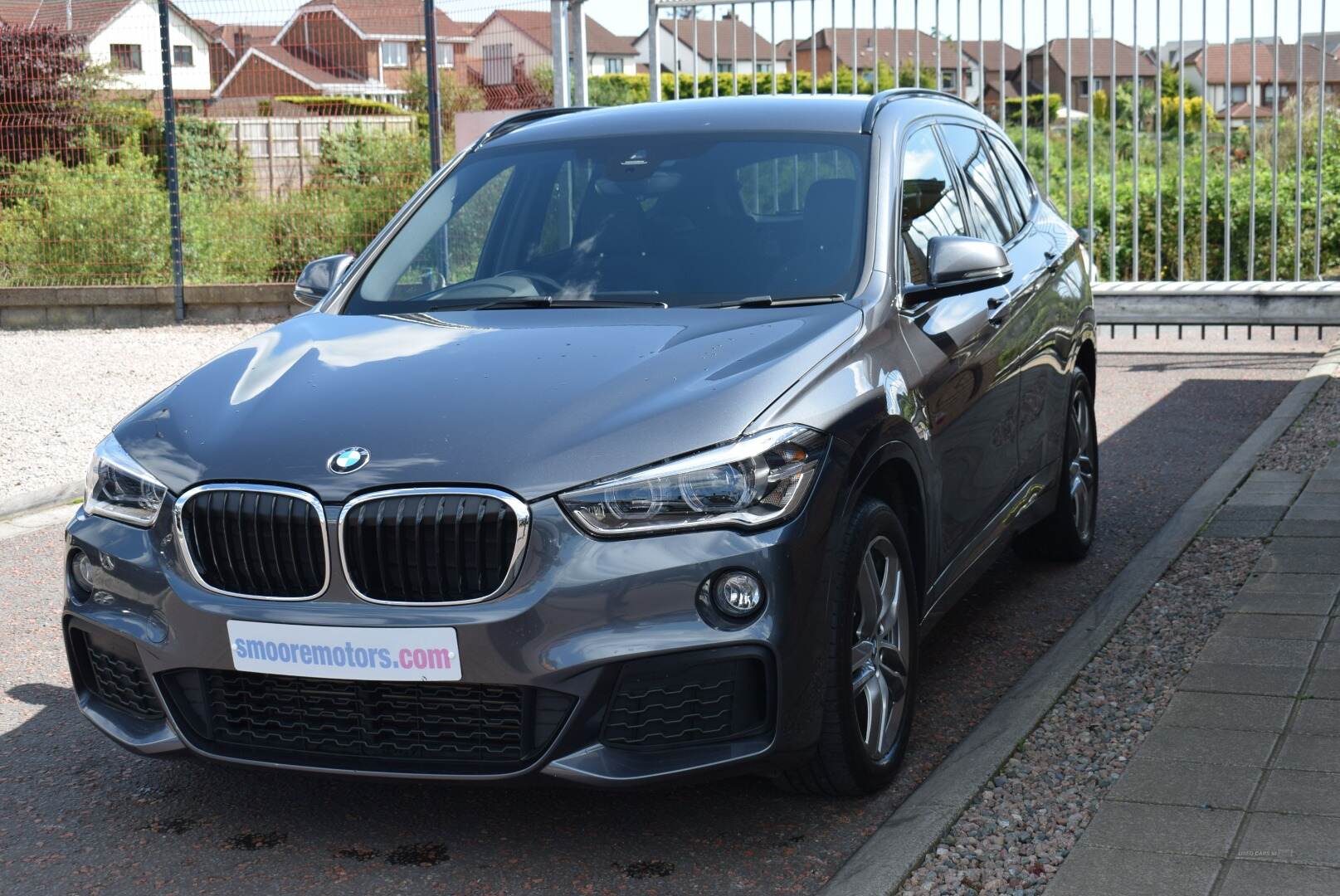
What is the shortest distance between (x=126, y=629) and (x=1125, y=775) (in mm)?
2327

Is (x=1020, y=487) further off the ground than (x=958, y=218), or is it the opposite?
(x=958, y=218)

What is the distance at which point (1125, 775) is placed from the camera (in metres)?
3.80

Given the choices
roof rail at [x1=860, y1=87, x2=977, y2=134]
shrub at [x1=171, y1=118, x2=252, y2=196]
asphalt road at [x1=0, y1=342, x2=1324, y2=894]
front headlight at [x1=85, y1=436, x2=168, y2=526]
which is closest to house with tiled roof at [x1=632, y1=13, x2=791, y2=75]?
shrub at [x1=171, y1=118, x2=252, y2=196]

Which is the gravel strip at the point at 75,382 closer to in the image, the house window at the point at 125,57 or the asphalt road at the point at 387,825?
the asphalt road at the point at 387,825

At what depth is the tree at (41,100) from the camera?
15586mm

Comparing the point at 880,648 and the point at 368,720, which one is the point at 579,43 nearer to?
the point at 880,648

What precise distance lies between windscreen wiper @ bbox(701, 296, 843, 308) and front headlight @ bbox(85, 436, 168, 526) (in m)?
1.48

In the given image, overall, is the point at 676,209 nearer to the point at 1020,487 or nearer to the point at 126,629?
the point at 1020,487

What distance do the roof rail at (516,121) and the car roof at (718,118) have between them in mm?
21

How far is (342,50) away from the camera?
53.8 ft

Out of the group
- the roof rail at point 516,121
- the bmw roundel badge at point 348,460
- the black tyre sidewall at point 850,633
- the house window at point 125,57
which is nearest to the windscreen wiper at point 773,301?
the black tyre sidewall at point 850,633

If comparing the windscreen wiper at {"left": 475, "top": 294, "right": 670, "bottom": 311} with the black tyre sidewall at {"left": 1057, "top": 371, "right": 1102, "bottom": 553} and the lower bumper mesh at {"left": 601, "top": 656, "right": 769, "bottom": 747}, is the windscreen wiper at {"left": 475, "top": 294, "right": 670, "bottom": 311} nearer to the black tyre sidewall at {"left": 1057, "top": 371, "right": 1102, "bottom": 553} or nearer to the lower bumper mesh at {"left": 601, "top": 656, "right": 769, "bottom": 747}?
the lower bumper mesh at {"left": 601, "top": 656, "right": 769, "bottom": 747}

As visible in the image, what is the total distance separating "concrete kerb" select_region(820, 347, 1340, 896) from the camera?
11.2 feet

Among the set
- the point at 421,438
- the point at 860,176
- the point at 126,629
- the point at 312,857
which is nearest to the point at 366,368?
the point at 421,438
